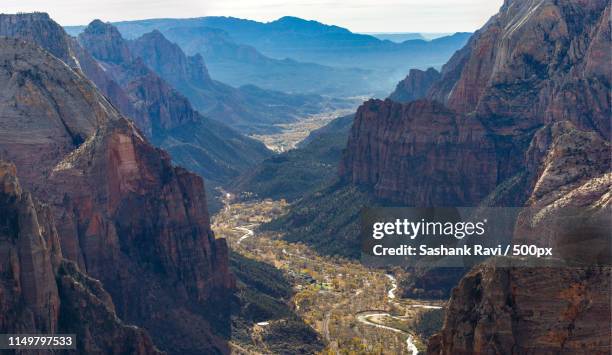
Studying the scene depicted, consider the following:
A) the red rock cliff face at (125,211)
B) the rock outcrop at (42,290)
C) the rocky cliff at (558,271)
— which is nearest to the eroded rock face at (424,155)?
the rocky cliff at (558,271)

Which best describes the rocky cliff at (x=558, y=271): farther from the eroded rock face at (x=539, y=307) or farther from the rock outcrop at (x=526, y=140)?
the rock outcrop at (x=526, y=140)

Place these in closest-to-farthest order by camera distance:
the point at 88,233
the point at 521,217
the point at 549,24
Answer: the point at 521,217 → the point at 88,233 → the point at 549,24

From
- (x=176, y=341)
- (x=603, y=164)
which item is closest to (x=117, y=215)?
(x=176, y=341)

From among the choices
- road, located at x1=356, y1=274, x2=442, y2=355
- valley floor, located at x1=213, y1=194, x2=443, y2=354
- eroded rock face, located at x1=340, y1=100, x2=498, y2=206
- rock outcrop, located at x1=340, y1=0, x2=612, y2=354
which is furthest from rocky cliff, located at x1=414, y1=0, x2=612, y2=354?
valley floor, located at x1=213, y1=194, x2=443, y2=354

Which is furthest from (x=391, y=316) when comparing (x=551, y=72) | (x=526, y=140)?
(x=551, y=72)

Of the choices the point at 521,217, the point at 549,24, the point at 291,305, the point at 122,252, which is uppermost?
the point at 549,24

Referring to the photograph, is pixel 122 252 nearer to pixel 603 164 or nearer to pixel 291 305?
pixel 291 305

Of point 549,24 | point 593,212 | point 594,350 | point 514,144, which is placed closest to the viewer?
point 594,350

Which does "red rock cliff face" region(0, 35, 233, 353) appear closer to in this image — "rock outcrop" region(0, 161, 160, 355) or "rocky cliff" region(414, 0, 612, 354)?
"rock outcrop" region(0, 161, 160, 355)
